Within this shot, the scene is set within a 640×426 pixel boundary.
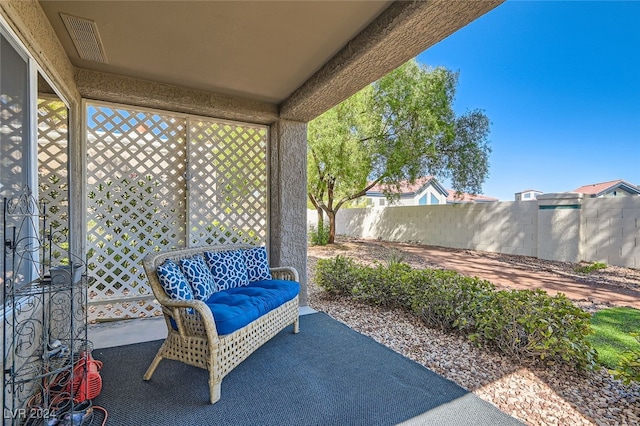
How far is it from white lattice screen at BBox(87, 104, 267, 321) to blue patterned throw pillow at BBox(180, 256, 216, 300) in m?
1.23

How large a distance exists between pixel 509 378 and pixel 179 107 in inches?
161

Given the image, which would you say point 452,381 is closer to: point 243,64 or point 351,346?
point 351,346

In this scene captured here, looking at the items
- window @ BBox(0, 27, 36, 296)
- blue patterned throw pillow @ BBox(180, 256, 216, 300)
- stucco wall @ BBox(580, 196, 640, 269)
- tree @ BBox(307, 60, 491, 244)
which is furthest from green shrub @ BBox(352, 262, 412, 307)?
stucco wall @ BBox(580, 196, 640, 269)

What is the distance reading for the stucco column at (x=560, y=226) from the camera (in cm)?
614

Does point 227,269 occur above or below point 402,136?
below

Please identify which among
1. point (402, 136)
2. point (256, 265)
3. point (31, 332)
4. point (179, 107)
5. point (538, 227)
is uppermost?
point (402, 136)

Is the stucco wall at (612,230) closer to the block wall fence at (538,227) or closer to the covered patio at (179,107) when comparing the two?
the block wall fence at (538,227)

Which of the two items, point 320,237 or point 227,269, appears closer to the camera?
point 227,269

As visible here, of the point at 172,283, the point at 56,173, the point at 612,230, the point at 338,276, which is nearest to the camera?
the point at 172,283

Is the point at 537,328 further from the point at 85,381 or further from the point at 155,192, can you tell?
the point at 155,192

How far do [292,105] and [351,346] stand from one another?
2730mm

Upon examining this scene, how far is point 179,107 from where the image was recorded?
11.2 feet

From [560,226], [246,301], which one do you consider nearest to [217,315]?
[246,301]

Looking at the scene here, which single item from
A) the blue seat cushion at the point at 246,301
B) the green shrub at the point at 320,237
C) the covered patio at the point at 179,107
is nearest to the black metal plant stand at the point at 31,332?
the covered patio at the point at 179,107
